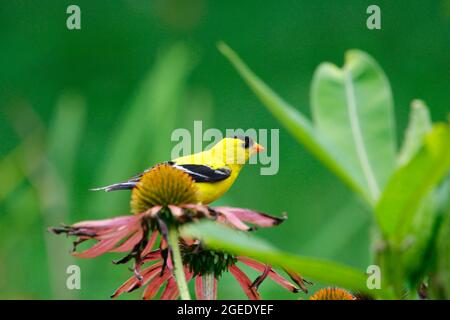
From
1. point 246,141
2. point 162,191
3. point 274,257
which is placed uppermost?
point 246,141

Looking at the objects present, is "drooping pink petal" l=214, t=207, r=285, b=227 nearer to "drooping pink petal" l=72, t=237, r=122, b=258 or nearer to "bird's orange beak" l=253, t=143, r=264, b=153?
"drooping pink petal" l=72, t=237, r=122, b=258

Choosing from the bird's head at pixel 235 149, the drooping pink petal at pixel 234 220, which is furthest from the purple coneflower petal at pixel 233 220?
the bird's head at pixel 235 149

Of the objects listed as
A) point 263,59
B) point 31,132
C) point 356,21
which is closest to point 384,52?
point 356,21

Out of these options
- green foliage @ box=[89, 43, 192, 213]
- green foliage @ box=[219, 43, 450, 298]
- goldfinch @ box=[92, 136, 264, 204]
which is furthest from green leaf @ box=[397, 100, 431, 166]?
green foliage @ box=[89, 43, 192, 213]

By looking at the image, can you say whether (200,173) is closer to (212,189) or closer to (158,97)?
(212,189)

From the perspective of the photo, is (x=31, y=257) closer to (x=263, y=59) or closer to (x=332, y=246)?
(x=332, y=246)

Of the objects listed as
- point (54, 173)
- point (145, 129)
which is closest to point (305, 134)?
point (145, 129)
